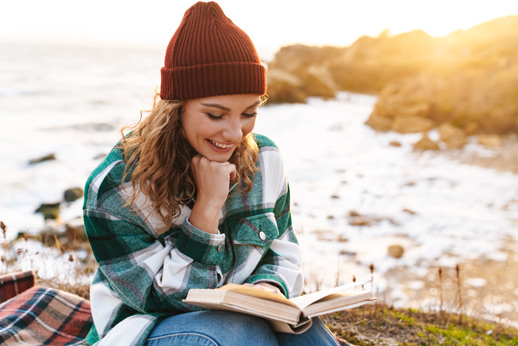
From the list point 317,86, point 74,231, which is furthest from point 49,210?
point 317,86

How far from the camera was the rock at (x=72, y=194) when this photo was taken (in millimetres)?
8812

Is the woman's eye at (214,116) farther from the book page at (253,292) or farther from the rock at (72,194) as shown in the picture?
the rock at (72,194)

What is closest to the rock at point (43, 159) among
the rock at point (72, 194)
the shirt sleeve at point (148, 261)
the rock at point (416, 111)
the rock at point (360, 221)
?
the rock at point (72, 194)

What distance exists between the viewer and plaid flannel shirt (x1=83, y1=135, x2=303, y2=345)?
1.78 m

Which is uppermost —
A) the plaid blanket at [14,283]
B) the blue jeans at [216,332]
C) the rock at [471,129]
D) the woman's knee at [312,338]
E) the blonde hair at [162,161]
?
the blonde hair at [162,161]

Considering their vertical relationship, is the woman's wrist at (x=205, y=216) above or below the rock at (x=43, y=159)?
above

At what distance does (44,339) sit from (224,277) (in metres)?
1.09

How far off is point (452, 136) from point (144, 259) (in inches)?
437

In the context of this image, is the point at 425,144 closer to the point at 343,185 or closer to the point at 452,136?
the point at 452,136

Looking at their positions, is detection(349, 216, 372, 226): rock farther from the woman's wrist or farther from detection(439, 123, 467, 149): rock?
the woman's wrist

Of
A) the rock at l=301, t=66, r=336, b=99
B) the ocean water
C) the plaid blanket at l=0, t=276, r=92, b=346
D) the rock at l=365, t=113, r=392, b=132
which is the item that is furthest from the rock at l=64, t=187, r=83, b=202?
the rock at l=301, t=66, r=336, b=99

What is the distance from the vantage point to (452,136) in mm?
11555

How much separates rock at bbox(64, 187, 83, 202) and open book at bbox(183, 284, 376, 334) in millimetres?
7918

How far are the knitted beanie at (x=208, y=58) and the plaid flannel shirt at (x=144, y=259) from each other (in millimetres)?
425
